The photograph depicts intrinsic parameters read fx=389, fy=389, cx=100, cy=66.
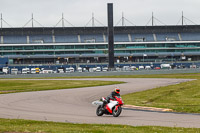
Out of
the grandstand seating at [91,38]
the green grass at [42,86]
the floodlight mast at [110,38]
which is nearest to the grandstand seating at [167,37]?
the grandstand seating at [91,38]

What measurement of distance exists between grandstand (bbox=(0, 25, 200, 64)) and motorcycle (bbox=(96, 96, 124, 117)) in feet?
415

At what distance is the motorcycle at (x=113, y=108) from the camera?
22562 millimetres

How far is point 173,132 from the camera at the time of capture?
15.7m

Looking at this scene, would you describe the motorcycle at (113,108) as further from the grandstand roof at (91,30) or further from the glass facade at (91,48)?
the grandstand roof at (91,30)

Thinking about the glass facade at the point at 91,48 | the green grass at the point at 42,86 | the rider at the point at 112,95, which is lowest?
the green grass at the point at 42,86

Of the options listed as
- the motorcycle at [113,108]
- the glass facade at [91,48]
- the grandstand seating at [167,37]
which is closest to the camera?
the motorcycle at [113,108]

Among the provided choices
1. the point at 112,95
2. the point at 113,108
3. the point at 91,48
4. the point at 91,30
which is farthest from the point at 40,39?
the point at 113,108

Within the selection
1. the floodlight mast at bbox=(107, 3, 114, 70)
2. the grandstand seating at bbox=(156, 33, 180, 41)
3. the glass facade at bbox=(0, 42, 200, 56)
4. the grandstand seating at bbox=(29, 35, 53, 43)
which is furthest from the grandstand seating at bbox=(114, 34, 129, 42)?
the floodlight mast at bbox=(107, 3, 114, 70)

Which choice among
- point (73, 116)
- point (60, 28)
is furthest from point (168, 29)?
point (73, 116)

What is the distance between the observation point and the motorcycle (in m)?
22.6

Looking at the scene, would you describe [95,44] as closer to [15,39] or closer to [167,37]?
[167,37]

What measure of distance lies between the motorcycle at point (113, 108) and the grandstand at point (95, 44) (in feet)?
415

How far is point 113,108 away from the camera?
902 inches

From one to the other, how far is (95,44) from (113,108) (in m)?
132
